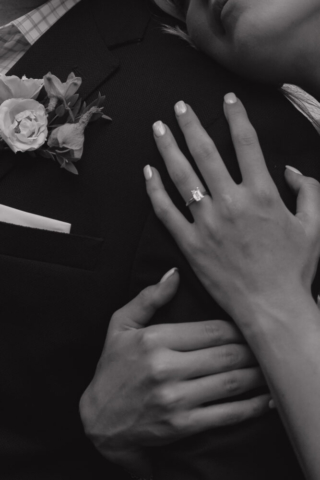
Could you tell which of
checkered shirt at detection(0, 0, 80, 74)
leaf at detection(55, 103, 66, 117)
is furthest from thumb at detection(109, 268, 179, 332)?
checkered shirt at detection(0, 0, 80, 74)

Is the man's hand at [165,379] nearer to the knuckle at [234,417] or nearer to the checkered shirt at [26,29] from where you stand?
the knuckle at [234,417]

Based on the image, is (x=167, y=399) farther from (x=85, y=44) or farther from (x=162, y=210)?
(x=85, y=44)

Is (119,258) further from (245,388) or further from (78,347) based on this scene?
(245,388)

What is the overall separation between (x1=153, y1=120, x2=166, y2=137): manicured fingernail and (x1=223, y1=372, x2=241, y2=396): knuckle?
0.55m

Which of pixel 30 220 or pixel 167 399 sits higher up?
pixel 30 220

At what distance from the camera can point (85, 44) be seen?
1407 mm

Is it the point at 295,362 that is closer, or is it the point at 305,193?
the point at 295,362

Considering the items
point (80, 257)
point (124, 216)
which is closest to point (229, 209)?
point (124, 216)

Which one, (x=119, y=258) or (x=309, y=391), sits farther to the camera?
(x=119, y=258)

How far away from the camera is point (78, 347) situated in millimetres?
1371

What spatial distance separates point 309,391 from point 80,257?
567 mm

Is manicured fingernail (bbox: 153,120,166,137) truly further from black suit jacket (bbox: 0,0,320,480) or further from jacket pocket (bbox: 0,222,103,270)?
jacket pocket (bbox: 0,222,103,270)

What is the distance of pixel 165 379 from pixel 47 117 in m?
0.62

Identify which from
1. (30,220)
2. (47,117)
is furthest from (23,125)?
(30,220)
